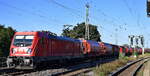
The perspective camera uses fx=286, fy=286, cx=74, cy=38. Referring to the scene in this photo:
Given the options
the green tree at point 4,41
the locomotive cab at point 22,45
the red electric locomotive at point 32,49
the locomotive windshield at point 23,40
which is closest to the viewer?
the red electric locomotive at point 32,49

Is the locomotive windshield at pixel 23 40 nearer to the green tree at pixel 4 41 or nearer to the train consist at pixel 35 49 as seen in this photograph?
the train consist at pixel 35 49

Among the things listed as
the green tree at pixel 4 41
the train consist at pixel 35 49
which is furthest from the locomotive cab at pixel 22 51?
the green tree at pixel 4 41

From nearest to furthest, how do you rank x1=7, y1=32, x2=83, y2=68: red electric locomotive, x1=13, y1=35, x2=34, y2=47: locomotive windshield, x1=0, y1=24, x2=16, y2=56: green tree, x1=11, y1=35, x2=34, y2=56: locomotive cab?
1. x1=7, y1=32, x2=83, y2=68: red electric locomotive
2. x1=11, y1=35, x2=34, y2=56: locomotive cab
3. x1=13, y1=35, x2=34, y2=47: locomotive windshield
4. x1=0, y1=24, x2=16, y2=56: green tree

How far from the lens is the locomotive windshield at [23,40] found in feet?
70.3

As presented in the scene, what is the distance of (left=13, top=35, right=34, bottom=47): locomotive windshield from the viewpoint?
70.3ft

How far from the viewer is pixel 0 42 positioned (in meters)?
29.8

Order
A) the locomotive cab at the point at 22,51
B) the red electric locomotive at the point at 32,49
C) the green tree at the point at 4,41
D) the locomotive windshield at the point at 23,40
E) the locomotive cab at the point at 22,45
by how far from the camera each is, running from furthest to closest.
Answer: the green tree at the point at 4,41
the locomotive windshield at the point at 23,40
the locomotive cab at the point at 22,45
the red electric locomotive at the point at 32,49
the locomotive cab at the point at 22,51

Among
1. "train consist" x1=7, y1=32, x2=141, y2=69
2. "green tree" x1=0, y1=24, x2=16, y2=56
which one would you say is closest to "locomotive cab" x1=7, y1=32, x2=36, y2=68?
"train consist" x1=7, y1=32, x2=141, y2=69

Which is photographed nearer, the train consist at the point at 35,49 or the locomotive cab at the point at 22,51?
the locomotive cab at the point at 22,51

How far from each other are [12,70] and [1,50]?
341 inches

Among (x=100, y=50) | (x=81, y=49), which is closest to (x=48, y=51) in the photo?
(x=81, y=49)

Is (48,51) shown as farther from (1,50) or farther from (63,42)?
(1,50)

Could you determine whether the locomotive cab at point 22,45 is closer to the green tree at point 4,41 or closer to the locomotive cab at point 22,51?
the locomotive cab at point 22,51

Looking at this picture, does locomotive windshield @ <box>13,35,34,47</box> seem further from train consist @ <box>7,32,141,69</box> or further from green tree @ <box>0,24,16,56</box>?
green tree @ <box>0,24,16,56</box>
